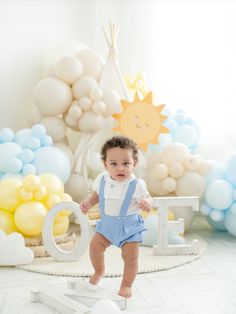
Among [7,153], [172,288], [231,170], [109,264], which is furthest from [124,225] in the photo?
[231,170]

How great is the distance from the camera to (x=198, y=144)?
3.54 meters

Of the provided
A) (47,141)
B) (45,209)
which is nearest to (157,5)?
(47,141)

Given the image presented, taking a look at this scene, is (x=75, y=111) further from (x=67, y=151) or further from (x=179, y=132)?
(x=179, y=132)

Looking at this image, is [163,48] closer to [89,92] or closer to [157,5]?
[157,5]

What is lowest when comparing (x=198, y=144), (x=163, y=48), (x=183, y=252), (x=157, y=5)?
(x=183, y=252)

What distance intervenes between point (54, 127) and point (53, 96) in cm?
19

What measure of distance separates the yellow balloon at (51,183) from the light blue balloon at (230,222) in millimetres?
996

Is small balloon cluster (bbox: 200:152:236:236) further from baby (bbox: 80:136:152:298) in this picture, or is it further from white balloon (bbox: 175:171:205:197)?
baby (bbox: 80:136:152:298)

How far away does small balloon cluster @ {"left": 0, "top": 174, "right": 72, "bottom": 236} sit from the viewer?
2602 millimetres

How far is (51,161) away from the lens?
299cm

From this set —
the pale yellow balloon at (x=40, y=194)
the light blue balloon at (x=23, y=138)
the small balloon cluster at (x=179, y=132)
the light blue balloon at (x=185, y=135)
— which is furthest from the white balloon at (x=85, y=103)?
the pale yellow balloon at (x=40, y=194)

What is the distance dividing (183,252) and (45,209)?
2.44ft

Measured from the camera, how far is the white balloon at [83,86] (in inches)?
126

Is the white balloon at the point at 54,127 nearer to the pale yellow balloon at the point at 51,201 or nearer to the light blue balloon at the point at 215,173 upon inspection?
the pale yellow balloon at the point at 51,201
